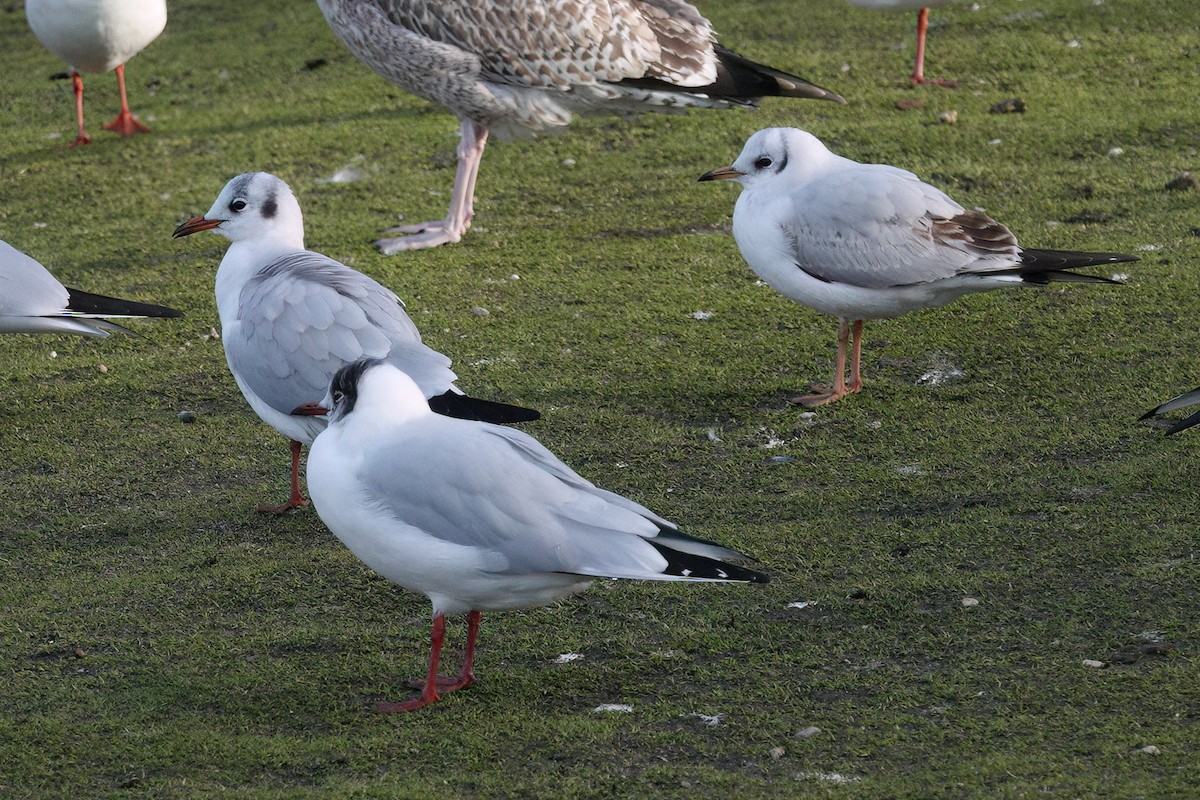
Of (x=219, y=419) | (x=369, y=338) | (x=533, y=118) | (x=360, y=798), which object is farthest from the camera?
(x=533, y=118)

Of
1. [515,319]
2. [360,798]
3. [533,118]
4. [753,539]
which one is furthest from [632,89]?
[360,798]

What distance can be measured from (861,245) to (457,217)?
90.6 inches

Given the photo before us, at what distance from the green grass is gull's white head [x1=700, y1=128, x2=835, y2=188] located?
69cm

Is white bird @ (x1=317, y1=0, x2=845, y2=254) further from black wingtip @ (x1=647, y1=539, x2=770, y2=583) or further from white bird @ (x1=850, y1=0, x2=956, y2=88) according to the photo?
black wingtip @ (x1=647, y1=539, x2=770, y2=583)

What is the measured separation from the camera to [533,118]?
654cm

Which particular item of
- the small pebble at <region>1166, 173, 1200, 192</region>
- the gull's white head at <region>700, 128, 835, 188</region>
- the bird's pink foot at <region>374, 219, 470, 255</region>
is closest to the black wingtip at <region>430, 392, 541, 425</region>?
the gull's white head at <region>700, 128, 835, 188</region>

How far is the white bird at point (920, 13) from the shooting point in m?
7.90

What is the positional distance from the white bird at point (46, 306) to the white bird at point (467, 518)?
2103 mm

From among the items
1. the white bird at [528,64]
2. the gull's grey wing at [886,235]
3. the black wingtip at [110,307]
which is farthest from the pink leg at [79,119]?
the gull's grey wing at [886,235]

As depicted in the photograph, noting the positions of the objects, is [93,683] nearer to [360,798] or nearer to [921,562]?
[360,798]

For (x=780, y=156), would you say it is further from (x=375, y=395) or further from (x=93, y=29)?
(x=93, y=29)

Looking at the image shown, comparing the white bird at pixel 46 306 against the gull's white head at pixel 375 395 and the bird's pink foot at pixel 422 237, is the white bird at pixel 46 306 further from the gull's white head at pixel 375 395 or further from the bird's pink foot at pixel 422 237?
the gull's white head at pixel 375 395

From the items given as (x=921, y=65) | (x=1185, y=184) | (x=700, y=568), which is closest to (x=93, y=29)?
(x=921, y=65)

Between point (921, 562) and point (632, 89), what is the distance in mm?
3386
